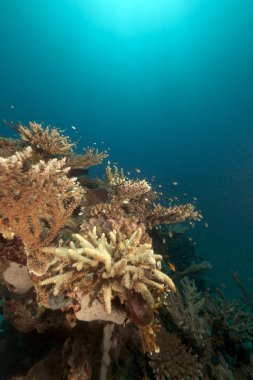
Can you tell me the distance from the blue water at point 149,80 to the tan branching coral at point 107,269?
2370 inches

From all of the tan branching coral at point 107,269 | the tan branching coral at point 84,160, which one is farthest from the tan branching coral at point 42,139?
the tan branching coral at point 107,269

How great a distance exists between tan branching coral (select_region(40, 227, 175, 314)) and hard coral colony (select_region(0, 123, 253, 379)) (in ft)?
0.03

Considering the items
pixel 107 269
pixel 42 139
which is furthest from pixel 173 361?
pixel 42 139

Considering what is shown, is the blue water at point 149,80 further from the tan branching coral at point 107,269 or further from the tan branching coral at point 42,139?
the tan branching coral at point 107,269

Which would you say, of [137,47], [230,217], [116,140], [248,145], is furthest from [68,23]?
[230,217]

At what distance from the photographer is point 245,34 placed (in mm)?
92750

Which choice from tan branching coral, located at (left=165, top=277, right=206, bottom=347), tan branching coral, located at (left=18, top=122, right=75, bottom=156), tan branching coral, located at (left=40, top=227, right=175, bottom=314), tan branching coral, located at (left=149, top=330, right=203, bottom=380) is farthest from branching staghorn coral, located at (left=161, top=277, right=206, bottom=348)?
tan branching coral, located at (left=18, top=122, right=75, bottom=156)

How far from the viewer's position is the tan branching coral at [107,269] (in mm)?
2393

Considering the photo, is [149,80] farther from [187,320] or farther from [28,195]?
[28,195]

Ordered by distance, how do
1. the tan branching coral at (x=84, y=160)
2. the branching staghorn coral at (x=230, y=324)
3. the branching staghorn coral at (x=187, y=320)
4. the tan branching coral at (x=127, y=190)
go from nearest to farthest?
the branching staghorn coral at (x=187, y=320)
the branching staghorn coral at (x=230, y=324)
the tan branching coral at (x=127, y=190)
the tan branching coral at (x=84, y=160)

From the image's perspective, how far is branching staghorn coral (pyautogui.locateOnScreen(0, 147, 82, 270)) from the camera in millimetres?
2396

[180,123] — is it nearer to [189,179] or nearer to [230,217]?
[189,179]

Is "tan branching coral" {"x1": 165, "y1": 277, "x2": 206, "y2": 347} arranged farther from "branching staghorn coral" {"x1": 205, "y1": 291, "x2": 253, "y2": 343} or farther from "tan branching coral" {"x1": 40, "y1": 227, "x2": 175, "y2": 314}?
"tan branching coral" {"x1": 40, "y1": 227, "x2": 175, "y2": 314}

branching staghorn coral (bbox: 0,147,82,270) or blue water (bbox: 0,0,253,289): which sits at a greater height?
blue water (bbox: 0,0,253,289)
